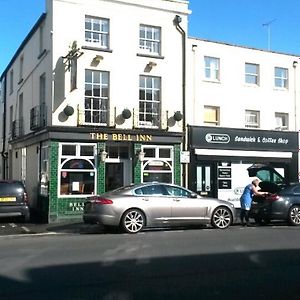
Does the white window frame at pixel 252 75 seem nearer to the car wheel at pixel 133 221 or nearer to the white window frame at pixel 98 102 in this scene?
the white window frame at pixel 98 102

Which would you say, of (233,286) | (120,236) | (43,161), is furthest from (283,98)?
(233,286)

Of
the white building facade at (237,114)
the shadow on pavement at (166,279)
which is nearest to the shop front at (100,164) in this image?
the white building facade at (237,114)

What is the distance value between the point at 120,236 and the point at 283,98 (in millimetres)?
13562

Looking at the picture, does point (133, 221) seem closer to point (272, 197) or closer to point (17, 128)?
point (272, 197)

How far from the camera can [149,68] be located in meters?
21.2

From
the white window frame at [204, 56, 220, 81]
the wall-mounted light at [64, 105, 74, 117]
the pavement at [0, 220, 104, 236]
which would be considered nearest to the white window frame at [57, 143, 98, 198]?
the wall-mounted light at [64, 105, 74, 117]

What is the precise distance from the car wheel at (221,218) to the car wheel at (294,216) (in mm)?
2225

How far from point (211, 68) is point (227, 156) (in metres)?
3.93

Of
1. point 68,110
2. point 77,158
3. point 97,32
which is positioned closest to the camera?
point 68,110

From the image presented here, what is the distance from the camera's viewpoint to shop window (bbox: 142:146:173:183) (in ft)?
69.3

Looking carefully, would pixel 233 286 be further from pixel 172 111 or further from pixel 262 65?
pixel 262 65

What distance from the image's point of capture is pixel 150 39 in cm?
2147

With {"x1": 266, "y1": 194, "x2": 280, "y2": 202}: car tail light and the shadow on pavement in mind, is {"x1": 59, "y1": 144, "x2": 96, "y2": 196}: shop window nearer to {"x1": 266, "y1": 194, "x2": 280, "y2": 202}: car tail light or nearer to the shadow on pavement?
{"x1": 266, "y1": 194, "x2": 280, "y2": 202}: car tail light

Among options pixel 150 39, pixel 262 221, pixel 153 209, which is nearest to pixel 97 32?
pixel 150 39
